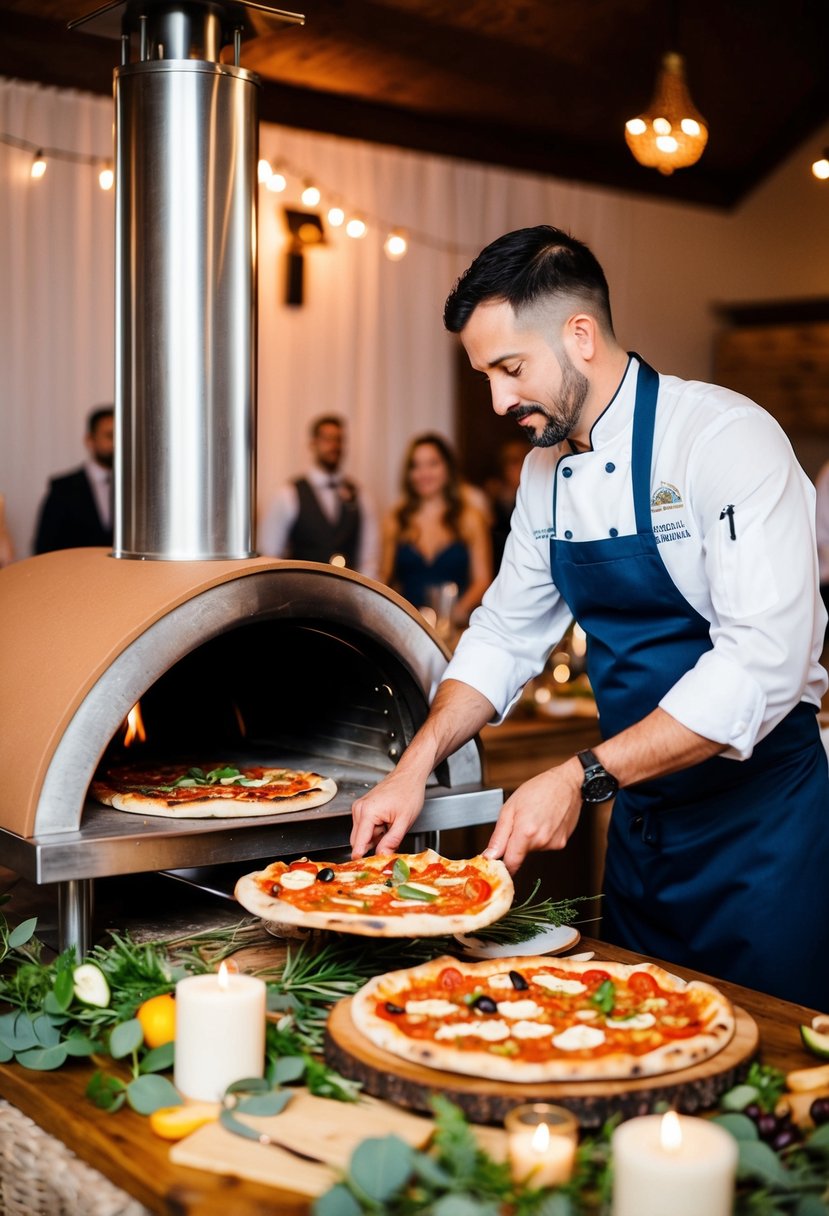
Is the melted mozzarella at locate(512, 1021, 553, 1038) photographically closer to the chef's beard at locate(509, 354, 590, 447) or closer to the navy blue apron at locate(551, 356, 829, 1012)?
the navy blue apron at locate(551, 356, 829, 1012)

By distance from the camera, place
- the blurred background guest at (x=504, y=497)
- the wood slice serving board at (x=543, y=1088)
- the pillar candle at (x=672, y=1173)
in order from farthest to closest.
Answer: the blurred background guest at (x=504, y=497) → the wood slice serving board at (x=543, y=1088) → the pillar candle at (x=672, y=1173)

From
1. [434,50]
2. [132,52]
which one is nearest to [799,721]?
[132,52]

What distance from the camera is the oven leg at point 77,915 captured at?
212 cm

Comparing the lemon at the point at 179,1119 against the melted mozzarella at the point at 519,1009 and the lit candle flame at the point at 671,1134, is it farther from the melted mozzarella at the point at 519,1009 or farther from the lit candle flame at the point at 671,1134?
the lit candle flame at the point at 671,1134

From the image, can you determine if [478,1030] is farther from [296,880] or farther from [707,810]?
[707,810]

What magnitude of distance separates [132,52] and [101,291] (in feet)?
15.9

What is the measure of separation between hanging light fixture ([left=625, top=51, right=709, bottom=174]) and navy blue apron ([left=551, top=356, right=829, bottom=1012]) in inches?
89.9

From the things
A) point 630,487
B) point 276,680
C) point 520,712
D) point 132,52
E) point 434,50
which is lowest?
point 520,712

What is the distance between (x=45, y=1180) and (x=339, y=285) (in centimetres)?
721

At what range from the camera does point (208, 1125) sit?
156cm

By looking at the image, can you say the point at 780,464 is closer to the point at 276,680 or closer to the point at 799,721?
the point at 799,721

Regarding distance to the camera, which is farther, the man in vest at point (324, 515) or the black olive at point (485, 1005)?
the man in vest at point (324, 515)

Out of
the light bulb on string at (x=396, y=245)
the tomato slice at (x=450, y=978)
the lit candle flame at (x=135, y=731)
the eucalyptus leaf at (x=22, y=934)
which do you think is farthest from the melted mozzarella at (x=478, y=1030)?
the light bulb on string at (x=396, y=245)

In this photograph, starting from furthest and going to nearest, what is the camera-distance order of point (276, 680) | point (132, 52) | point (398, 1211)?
point (276, 680), point (132, 52), point (398, 1211)
